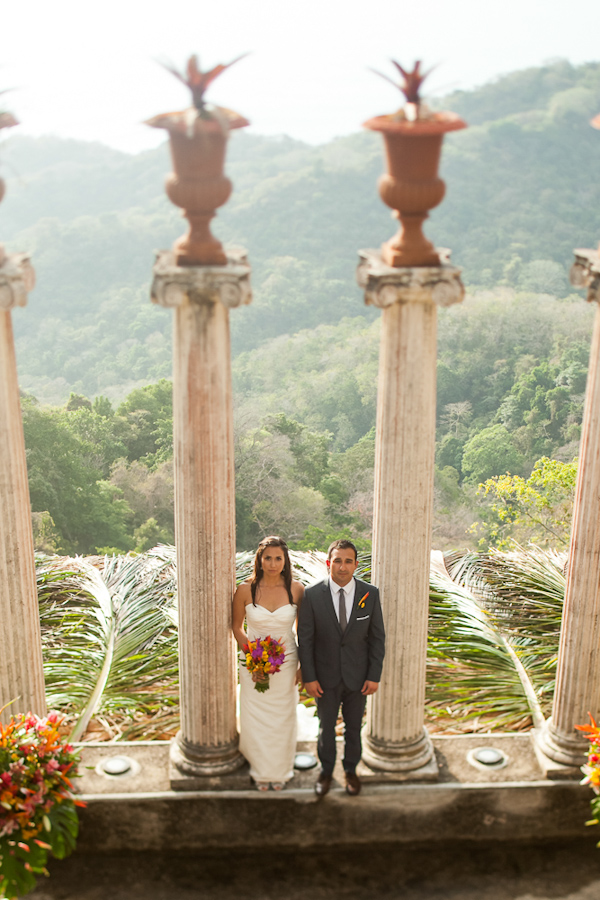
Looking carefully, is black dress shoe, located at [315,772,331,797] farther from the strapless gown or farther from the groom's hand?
the groom's hand

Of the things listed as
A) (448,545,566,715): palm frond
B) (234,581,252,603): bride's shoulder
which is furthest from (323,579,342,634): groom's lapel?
(448,545,566,715): palm frond

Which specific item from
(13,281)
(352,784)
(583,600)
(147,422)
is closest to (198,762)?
(352,784)

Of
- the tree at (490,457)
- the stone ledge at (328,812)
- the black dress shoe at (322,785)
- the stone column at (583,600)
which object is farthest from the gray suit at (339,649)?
the tree at (490,457)

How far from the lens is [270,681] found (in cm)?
910

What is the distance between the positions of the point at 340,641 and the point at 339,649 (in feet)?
0.29

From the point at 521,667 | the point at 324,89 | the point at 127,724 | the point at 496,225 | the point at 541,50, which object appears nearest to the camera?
the point at 127,724

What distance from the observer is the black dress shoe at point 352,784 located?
9039mm

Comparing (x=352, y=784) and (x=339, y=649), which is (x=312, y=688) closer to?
(x=339, y=649)

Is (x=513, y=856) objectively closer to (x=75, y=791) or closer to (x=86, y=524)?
(x=75, y=791)

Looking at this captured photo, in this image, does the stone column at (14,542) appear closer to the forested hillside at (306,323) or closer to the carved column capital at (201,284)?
the carved column capital at (201,284)

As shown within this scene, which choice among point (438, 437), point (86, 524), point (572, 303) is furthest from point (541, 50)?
point (86, 524)

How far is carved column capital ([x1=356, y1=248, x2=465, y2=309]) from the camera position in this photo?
7895 millimetres

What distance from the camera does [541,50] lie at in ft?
267

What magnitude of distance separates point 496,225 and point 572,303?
12.5m
